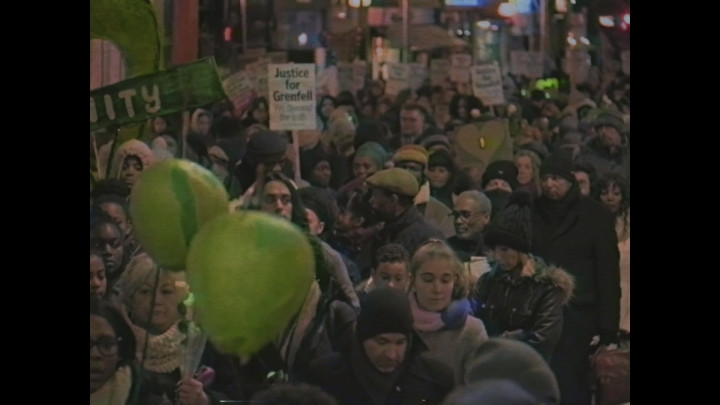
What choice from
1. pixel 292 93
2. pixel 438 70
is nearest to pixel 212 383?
pixel 292 93

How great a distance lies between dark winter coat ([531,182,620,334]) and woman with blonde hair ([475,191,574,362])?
1.3 inches

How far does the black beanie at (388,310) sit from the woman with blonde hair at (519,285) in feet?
0.86

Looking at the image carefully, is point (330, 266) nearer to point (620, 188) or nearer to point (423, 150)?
point (423, 150)

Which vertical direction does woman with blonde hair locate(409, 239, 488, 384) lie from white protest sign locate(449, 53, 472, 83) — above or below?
below

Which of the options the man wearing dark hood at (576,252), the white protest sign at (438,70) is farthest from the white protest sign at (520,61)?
the man wearing dark hood at (576,252)

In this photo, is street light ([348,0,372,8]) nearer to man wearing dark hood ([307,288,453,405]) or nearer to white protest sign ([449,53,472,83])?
white protest sign ([449,53,472,83])

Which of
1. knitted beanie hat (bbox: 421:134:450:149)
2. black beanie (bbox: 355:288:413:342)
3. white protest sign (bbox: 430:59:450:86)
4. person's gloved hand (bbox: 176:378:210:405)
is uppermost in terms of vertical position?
white protest sign (bbox: 430:59:450:86)

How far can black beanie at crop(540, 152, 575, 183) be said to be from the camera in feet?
15.3

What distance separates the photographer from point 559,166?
4676 millimetres

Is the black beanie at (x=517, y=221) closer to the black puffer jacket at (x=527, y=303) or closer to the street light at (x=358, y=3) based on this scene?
the black puffer jacket at (x=527, y=303)

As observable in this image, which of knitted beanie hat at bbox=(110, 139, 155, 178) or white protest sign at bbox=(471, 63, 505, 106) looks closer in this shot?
white protest sign at bbox=(471, 63, 505, 106)

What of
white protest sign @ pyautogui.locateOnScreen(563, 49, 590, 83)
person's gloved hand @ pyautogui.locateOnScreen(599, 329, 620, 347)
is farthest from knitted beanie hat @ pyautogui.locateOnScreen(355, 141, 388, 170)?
person's gloved hand @ pyautogui.locateOnScreen(599, 329, 620, 347)

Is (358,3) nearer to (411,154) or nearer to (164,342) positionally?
(411,154)

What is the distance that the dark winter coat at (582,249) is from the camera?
4.68 metres
